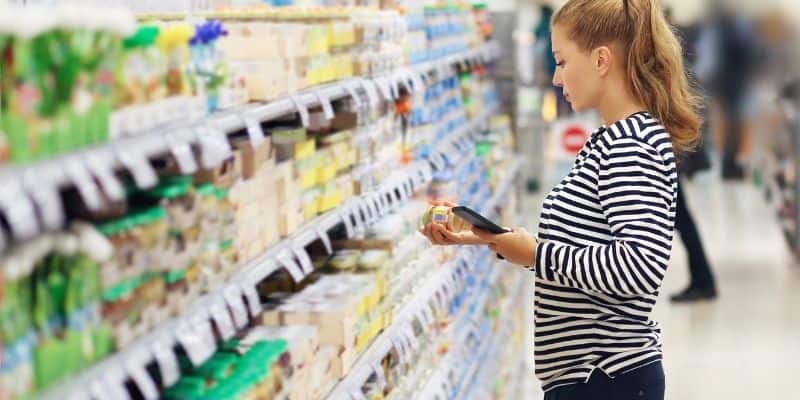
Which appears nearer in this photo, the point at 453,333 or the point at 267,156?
the point at 267,156

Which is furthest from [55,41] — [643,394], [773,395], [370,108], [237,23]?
[773,395]

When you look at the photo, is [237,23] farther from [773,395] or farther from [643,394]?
[773,395]

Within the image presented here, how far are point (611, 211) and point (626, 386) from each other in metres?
0.47

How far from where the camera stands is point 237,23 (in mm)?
3271

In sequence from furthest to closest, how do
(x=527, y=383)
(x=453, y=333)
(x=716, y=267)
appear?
(x=716, y=267)
(x=527, y=383)
(x=453, y=333)

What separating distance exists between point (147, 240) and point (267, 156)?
0.82 meters

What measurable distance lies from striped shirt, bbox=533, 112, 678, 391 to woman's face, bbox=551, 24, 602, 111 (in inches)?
3.8

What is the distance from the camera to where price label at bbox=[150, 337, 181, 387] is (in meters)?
2.08

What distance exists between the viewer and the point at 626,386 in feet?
9.98

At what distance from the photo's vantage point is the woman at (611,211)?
2.84 metres

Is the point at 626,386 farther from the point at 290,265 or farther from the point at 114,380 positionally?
the point at 114,380

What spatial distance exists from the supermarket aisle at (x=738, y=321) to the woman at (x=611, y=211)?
13.1ft

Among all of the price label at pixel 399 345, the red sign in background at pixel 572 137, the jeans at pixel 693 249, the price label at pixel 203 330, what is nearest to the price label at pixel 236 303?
the price label at pixel 203 330

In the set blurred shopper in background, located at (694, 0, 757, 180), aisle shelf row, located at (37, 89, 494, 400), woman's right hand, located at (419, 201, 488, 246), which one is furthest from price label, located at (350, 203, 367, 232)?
blurred shopper in background, located at (694, 0, 757, 180)
